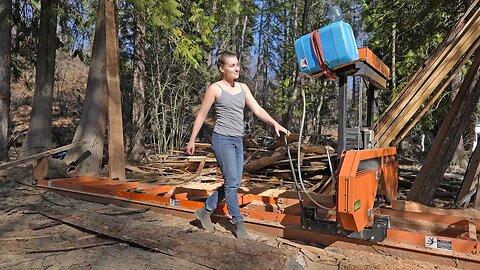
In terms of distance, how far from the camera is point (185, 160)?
10.6 meters

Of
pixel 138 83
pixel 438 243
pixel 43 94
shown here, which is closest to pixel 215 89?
pixel 438 243

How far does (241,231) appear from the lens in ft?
14.3

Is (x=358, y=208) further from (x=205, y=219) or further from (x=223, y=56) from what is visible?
(x=223, y=56)

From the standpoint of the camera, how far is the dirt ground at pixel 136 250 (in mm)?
3590

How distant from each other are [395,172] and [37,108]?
10916mm

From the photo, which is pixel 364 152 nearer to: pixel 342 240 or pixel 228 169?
pixel 342 240

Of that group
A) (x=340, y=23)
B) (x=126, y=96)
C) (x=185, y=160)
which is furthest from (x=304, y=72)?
(x=126, y=96)

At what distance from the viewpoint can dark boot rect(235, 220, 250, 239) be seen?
433cm

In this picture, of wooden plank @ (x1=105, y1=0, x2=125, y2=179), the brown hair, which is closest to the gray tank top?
the brown hair

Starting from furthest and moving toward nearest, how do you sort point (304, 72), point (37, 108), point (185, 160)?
1. point (37, 108)
2. point (185, 160)
3. point (304, 72)

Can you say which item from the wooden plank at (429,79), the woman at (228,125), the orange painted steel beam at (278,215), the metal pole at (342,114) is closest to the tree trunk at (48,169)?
the orange painted steel beam at (278,215)

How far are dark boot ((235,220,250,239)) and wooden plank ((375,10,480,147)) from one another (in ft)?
7.60

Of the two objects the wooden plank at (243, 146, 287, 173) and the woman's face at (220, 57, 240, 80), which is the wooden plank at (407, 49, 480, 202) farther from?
the woman's face at (220, 57, 240, 80)

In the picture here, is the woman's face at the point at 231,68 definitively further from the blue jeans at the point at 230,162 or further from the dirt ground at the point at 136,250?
the dirt ground at the point at 136,250
